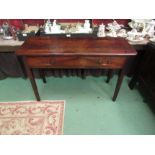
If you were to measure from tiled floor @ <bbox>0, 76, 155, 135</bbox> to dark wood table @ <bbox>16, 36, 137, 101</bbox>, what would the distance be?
0.48 metres

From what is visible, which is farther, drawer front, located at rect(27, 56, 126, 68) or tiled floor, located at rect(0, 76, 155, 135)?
tiled floor, located at rect(0, 76, 155, 135)

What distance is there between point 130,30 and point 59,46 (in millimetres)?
1040

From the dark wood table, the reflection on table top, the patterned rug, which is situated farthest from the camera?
the reflection on table top

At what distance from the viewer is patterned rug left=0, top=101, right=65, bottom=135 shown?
1.36 metres

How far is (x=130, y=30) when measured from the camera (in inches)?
69.7

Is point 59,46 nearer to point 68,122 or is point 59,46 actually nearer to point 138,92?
point 68,122

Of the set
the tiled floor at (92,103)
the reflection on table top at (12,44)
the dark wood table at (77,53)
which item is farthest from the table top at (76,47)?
the tiled floor at (92,103)

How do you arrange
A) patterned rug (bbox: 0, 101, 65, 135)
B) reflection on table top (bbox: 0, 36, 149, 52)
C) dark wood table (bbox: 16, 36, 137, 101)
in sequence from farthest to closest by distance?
reflection on table top (bbox: 0, 36, 149, 52) < patterned rug (bbox: 0, 101, 65, 135) < dark wood table (bbox: 16, 36, 137, 101)

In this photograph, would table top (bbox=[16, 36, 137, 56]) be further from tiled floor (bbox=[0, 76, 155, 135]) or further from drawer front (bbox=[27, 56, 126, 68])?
tiled floor (bbox=[0, 76, 155, 135])

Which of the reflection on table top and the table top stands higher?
the table top

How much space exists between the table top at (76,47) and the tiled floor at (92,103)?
68 cm

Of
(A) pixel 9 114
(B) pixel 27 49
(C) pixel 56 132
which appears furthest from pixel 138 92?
(A) pixel 9 114

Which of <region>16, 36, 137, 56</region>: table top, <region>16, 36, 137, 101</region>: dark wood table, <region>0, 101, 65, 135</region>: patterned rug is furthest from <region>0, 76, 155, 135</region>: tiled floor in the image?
<region>16, 36, 137, 56</region>: table top

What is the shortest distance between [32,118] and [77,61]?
2.59 feet
